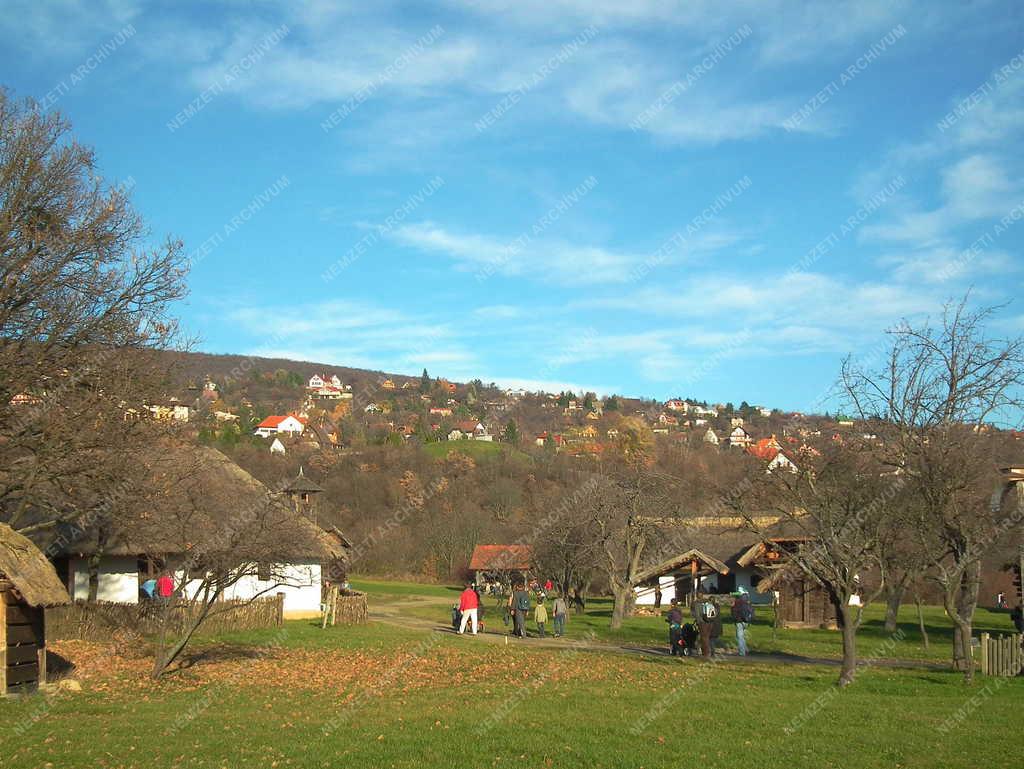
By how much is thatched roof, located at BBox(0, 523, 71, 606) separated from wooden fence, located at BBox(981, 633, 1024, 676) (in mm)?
18624

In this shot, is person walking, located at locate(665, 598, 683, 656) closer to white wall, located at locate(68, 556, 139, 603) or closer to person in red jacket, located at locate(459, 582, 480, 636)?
person in red jacket, located at locate(459, 582, 480, 636)

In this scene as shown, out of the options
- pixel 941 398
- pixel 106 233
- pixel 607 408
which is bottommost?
pixel 941 398

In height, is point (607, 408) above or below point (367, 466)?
above

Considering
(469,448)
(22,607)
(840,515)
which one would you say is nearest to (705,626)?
(840,515)

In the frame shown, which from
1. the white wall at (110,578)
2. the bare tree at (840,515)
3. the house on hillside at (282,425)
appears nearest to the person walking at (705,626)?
the bare tree at (840,515)

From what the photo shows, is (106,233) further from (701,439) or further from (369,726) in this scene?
(701,439)

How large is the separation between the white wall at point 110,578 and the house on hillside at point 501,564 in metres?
20.1

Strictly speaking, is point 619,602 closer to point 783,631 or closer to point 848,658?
point 783,631

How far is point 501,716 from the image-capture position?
13.7 metres

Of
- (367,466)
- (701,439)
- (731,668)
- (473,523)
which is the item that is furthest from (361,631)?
(701,439)

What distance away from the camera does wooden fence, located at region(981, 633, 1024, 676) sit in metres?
19.3

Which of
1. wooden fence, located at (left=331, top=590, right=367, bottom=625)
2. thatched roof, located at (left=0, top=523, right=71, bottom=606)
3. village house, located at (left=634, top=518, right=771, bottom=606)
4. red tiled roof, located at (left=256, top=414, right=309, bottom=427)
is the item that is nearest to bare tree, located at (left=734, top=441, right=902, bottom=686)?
thatched roof, located at (left=0, top=523, right=71, bottom=606)

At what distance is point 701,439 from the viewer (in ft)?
413

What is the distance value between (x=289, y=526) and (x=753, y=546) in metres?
24.3
